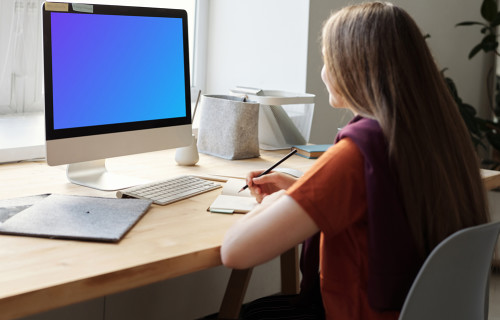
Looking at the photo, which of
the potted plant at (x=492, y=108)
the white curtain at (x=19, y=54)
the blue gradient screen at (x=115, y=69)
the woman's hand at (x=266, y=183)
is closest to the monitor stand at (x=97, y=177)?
the blue gradient screen at (x=115, y=69)

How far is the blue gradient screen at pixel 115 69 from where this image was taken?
158cm

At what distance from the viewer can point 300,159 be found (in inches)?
85.7

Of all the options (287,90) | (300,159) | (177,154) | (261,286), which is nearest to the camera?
(177,154)

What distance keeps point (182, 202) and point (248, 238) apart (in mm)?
448

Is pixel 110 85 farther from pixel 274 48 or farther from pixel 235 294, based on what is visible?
pixel 274 48

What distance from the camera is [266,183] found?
5.31 feet

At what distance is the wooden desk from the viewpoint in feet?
3.34

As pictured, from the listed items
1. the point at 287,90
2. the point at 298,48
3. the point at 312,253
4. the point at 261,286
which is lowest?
the point at 261,286

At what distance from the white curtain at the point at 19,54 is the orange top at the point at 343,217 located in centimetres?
142

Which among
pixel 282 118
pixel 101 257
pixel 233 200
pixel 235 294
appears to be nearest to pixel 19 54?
pixel 282 118

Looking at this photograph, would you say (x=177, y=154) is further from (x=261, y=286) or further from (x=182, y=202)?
(x=261, y=286)

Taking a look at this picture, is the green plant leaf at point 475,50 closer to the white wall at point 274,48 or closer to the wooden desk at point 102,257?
the white wall at point 274,48

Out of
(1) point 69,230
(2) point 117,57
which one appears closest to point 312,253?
(1) point 69,230

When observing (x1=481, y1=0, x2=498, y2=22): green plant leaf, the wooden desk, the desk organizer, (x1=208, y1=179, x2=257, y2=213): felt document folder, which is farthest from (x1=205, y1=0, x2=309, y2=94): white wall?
(x1=481, y1=0, x2=498, y2=22): green plant leaf
